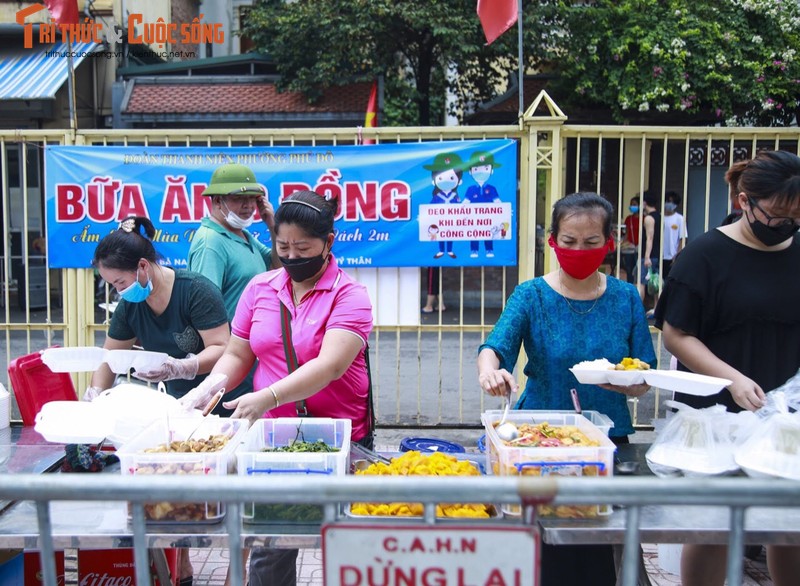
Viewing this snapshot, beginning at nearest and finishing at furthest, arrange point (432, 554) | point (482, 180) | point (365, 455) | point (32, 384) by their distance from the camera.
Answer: point (432, 554) → point (365, 455) → point (32, 384) → point (482, 180)

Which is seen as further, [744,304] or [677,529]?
[744,304]

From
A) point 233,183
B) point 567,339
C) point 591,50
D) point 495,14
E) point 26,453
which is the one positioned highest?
point 591,50

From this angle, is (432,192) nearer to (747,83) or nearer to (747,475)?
(747,475)

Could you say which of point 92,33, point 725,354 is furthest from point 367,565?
point 92,33

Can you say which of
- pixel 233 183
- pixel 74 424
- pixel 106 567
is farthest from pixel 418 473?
pixel 233 183

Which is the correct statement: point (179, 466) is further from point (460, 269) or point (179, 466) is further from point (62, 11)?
point (62, 11)

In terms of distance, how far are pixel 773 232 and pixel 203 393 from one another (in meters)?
2.22

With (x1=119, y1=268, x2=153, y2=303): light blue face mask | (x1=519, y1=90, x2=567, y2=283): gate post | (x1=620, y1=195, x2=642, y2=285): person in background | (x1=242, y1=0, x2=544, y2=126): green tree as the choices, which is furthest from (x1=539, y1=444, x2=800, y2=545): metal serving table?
(x1=242, y1=0, x2=544, y2=126): green tree

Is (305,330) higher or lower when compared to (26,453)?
higher

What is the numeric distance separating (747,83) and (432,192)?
9777 mm

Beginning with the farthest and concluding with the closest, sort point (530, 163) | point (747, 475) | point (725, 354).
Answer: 1. point (530, 163)
2. point (725, 354)
3. point (747, 475)

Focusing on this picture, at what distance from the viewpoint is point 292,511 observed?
2084mm

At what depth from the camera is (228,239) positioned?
3.99 m

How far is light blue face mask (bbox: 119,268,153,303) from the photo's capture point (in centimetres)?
327
